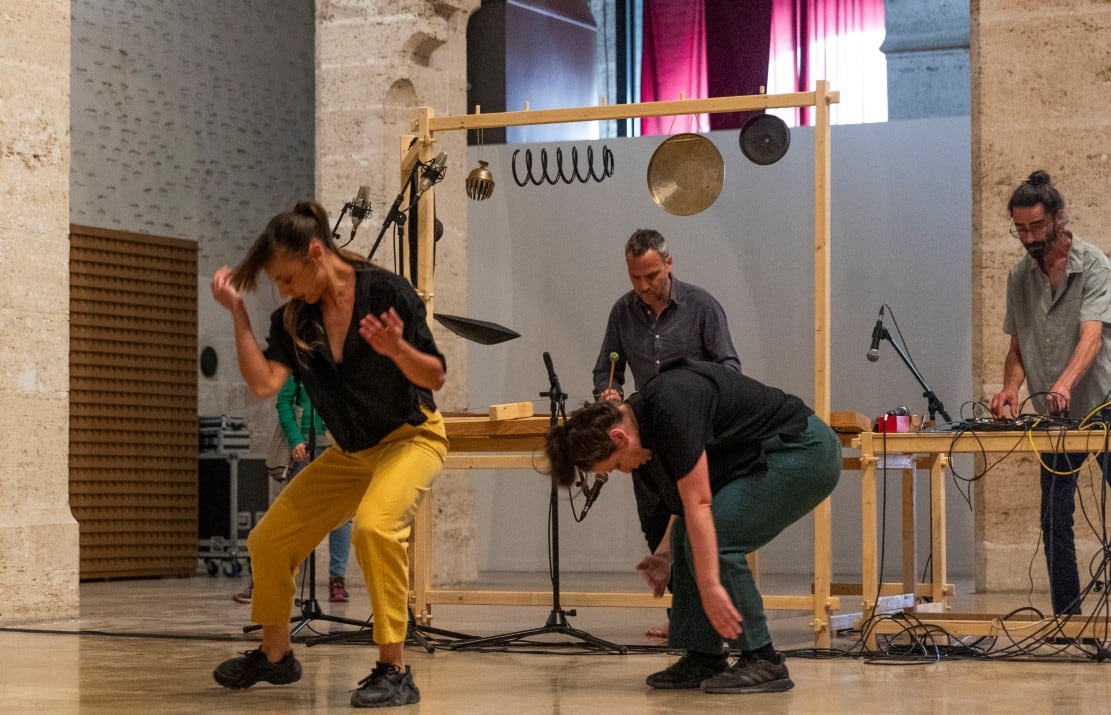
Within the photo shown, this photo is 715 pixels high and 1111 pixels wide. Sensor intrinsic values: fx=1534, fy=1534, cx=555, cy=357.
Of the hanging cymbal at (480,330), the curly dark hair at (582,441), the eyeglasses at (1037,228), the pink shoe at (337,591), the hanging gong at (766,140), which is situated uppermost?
the hanging gong at (766,140)

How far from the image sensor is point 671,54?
1220 centimetres

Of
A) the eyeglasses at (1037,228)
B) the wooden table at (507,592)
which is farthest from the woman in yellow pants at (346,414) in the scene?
the eyeglasses at (1037,228)

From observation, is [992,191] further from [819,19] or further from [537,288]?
[819,19]

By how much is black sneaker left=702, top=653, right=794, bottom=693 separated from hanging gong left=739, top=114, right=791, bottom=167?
2.35 metres

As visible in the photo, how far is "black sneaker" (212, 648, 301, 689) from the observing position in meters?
4.41

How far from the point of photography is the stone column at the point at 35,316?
269 inches

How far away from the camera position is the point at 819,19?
1206cm

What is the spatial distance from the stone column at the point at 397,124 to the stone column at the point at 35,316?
2.21 m

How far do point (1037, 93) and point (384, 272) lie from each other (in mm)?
5116

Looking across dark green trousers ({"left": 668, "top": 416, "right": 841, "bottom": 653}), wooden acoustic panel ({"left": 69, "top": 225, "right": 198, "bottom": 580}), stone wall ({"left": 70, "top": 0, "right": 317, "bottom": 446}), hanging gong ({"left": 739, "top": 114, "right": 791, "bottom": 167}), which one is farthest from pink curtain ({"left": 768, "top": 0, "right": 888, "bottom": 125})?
dark green trousers ({"left": 668, "top": 416, "right": 841, "bottom": 653})

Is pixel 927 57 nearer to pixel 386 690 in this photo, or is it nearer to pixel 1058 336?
pixel 1058 336

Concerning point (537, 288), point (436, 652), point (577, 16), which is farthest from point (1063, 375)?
point (577, 16)

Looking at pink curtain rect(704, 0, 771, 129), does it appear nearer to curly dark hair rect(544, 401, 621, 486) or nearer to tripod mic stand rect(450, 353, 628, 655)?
tripod mic stand rect(450, 353, 628, 655)

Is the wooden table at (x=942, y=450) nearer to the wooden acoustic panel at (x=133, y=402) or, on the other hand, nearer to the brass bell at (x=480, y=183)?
the brass bell at (x=480, y=183)
